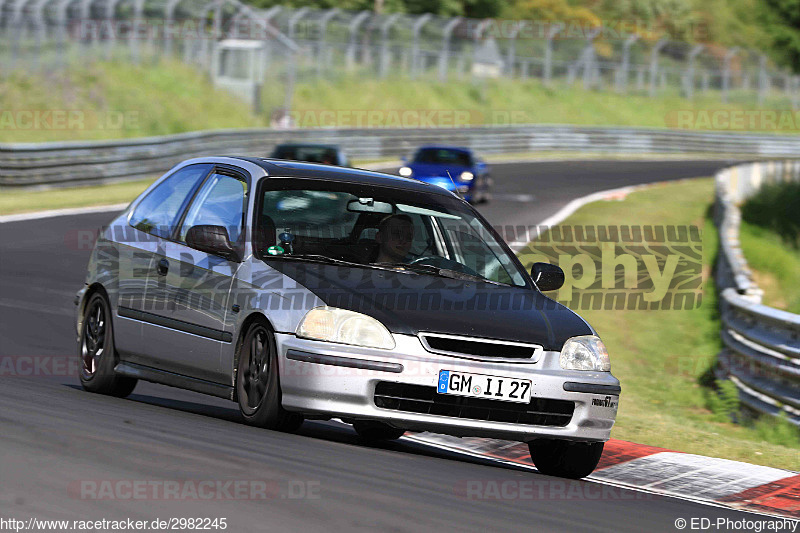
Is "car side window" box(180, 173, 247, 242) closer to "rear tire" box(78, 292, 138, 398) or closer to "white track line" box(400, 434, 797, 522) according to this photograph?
"rear tire" box(78, 292, 138, 398)

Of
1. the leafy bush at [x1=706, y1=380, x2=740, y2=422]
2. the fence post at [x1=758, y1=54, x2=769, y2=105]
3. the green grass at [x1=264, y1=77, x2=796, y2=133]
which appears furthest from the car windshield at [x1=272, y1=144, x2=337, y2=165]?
the fence post at [x1=758, y1=54, x2=769, y2=105]

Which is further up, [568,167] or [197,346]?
[197,346]

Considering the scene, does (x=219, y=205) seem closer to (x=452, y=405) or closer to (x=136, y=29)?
(x=452, y=405)

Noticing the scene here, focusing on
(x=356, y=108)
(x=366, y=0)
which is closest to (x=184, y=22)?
(x=356, y=108)

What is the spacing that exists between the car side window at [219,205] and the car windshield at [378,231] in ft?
0.69

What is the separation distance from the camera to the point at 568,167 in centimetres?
4241

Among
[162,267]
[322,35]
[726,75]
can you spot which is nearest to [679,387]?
[162,267]

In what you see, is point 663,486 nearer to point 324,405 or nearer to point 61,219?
point 324,405

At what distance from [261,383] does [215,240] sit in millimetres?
917

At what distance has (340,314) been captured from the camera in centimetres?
683

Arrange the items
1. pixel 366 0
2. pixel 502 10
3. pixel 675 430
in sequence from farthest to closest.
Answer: pixel 502 10 → pixel 366 0 → pixel 675 430

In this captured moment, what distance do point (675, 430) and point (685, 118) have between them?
55602 mm

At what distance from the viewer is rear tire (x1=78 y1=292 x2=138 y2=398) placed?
8.57 m

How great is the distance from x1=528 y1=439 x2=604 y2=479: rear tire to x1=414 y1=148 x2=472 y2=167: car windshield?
21.4 m
